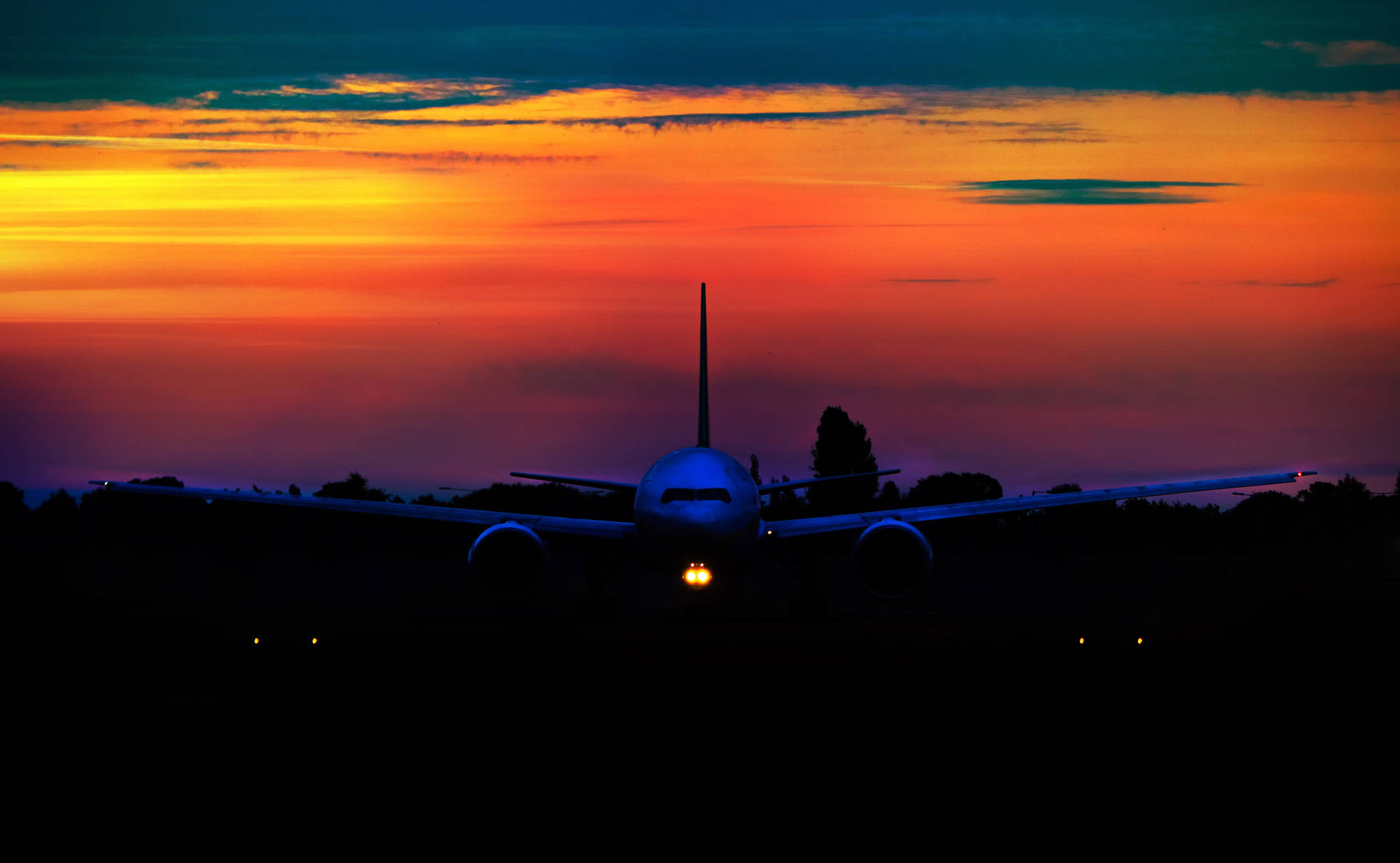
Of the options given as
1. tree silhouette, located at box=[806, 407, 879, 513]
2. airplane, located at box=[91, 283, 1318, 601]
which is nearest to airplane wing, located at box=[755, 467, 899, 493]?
airplane, located at box=[91, 283, 1318, 601]

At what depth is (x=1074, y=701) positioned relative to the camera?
54.4 ft

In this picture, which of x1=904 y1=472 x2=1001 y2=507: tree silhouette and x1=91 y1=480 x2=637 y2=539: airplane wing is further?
A: x1=904 y1=472 x2=1001 y2=507: tree silhouette

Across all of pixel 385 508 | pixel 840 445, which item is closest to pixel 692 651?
pixel 385 508

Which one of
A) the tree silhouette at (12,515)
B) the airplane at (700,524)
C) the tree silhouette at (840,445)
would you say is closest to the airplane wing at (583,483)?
the airplane at (700,524)

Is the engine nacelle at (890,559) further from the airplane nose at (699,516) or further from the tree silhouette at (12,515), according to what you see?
the tree silhouette at (12,515)

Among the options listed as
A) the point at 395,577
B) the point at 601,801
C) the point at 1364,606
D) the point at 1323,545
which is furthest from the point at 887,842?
the point at 1323,545

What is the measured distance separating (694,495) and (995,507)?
877cm

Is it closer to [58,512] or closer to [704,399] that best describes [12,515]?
[58,512]

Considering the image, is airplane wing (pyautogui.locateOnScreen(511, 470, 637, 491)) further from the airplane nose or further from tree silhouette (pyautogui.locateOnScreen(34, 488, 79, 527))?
tree silhouette (pyautogui.locateOnScreen(34, 488, 79, 527))

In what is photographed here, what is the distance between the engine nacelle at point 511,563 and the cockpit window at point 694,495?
10.2ft

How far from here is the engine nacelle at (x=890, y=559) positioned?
99.4ft

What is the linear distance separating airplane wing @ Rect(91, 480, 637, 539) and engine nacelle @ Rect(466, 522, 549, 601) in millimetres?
2605

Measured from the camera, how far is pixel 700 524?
29.2 m

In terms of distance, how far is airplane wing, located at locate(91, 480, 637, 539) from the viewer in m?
33.2
